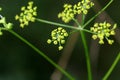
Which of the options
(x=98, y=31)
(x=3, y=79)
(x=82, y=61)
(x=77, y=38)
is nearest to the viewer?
(x=98, y=31)

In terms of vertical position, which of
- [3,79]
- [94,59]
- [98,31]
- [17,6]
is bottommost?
[98,31]

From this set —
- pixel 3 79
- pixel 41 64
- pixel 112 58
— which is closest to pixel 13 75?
pixel 3 79

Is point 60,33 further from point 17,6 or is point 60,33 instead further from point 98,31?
point 17,6

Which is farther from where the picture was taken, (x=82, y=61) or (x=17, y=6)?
(x=82, y=61)

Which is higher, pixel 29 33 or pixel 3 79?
pixel 29 33

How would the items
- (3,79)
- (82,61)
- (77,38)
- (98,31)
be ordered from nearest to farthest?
(98,31) → (3,79) → (77,38) → (82,61)

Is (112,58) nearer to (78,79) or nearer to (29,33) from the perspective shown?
(78,79)

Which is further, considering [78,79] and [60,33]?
[78,79]

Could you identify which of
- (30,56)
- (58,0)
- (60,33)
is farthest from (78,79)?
(60,33)

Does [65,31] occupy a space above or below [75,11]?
below
